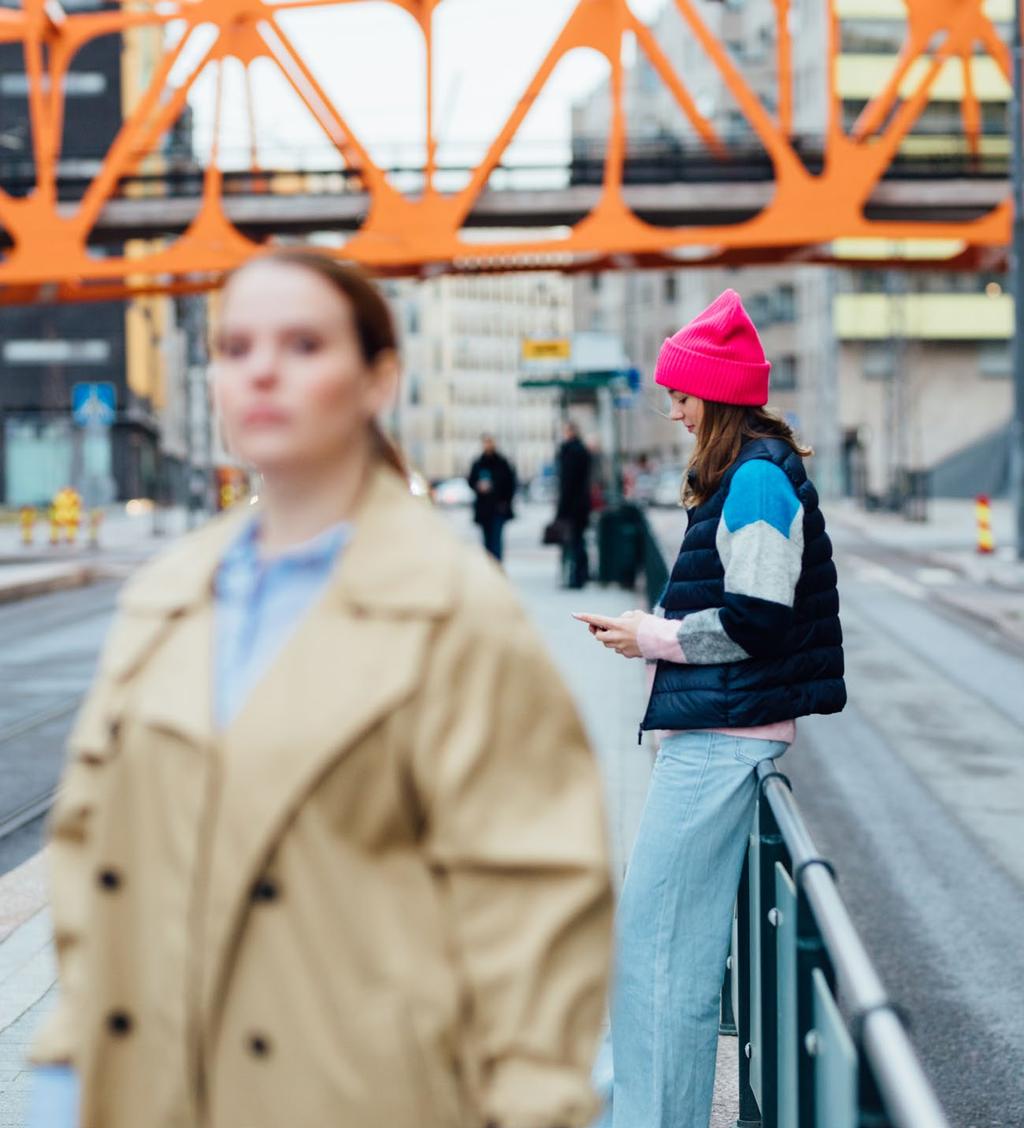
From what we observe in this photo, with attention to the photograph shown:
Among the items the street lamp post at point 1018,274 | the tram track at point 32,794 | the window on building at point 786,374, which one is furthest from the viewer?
the window on building at point 786,374

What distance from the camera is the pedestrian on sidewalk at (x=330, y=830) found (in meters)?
2.04

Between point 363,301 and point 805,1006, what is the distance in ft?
4.97

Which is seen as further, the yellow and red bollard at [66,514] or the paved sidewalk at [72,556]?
the yellow and red bollard at [66,514]

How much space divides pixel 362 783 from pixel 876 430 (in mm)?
78994

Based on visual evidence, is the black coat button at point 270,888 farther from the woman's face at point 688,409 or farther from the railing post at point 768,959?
the woman's face at point 688,409

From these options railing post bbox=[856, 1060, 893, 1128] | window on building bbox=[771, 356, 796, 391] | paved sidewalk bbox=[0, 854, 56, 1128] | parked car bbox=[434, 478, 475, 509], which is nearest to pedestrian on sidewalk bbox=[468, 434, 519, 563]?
paved sidewalk bbox=[0, 854, 56, 1128]

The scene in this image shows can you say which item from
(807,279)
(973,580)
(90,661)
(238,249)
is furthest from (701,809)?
(807,279)

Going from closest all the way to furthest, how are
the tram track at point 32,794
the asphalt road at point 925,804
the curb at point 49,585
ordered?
the asphalt road at point 925,804, the tram track at point 32,794, the curb at point 49,585

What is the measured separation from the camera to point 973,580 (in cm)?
2506

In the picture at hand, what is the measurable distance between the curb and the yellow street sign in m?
6.54

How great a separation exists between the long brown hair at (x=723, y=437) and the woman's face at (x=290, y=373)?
181cm

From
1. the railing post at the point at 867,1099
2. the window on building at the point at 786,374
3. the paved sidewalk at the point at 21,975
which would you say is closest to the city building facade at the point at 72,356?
the window on building at the point at 786,374

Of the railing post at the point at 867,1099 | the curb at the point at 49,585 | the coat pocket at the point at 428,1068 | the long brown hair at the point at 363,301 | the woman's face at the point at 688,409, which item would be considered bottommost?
the curb at the point at 49,585

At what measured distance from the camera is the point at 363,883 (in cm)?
206
